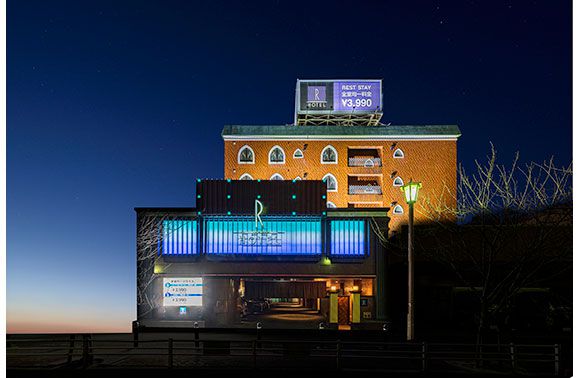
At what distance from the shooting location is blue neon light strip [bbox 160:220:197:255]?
29484 mm

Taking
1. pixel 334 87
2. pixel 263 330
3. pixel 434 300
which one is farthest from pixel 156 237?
pixel 334 87

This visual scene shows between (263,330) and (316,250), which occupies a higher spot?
(316,250)

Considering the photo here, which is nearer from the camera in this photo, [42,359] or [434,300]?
[42,359]

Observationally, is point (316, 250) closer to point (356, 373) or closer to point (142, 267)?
point (142, 267)

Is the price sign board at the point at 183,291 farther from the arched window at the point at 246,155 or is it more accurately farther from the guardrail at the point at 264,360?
the arched window at the point at 246,155

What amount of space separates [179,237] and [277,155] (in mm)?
25668

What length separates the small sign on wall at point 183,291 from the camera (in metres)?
29.1

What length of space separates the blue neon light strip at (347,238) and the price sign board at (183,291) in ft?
24.9

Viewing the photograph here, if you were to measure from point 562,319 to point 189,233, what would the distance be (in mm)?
20775

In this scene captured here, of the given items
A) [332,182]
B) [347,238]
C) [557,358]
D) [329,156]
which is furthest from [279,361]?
[329,156]

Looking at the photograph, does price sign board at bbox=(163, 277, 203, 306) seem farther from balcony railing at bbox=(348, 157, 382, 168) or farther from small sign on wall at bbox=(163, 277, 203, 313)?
balcony railing at bbox=(348, 157, 382, 168)

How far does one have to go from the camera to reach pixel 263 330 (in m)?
27.3

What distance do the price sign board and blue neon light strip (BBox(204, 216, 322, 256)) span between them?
190 centimetres

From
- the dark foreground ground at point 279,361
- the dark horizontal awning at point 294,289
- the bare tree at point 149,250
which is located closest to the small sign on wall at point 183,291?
the bare tree at point 149,250
